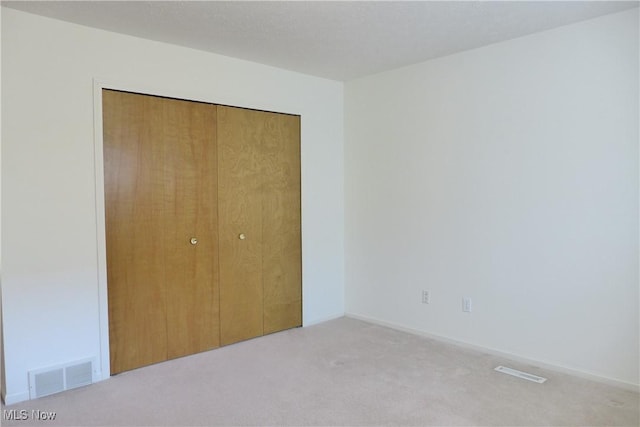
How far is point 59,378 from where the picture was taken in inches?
110

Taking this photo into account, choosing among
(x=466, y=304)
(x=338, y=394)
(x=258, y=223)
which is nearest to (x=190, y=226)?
(x=258, y=223)

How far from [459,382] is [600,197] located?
1491 mm

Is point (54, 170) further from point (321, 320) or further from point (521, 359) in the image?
point (521, 359)

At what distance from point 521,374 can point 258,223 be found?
2.30 m

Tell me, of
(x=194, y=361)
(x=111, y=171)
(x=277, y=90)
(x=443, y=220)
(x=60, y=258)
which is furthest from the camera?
(x=277, y=90)

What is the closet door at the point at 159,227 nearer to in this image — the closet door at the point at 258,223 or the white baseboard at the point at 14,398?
the closet door at the point at 258,223

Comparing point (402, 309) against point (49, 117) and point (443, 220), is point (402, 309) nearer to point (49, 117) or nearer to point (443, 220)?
point (443, 220)

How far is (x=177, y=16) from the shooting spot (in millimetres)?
2715

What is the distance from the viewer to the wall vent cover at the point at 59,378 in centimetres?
273

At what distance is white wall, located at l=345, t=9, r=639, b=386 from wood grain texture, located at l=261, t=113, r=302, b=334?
66 cm

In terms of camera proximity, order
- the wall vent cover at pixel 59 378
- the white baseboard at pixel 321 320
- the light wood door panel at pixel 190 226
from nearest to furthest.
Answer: the wall vent cover at pixel 59 378
the light wood door panel at pixel 190 226
the white baseboard at pixel 321 320

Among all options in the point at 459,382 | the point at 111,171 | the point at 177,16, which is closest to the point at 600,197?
the point at 459,382

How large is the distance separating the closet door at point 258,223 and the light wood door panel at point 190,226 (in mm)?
90

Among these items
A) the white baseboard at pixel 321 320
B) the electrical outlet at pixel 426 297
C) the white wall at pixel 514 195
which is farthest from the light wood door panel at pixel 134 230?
the electrical outlet at pixel 426 297
